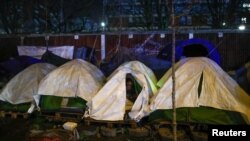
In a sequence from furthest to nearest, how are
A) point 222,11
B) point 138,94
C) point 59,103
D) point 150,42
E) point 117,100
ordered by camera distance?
point 222,11
point 150,42
point 59,103
point 138,94
point 117,100

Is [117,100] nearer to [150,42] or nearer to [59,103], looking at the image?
[59,103]

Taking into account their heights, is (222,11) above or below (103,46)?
above

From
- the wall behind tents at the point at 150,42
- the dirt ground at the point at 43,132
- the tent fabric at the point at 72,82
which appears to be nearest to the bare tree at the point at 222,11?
the wall behind tents at the point at 150,42

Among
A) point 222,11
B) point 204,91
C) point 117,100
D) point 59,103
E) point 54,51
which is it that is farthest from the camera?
point 222,11

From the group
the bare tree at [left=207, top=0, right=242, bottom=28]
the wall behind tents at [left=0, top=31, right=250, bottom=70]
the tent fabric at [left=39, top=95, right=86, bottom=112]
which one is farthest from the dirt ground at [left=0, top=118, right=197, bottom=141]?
the bare tree at [left=207, top=0, right=242, bottom=28]

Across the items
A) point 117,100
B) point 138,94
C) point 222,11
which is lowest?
point 117,100

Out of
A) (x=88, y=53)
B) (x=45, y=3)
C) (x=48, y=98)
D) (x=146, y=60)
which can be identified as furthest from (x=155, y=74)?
(x=45, y=3)

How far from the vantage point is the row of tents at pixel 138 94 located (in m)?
12.2

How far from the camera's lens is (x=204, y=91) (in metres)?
12.4

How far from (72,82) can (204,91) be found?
14.8 feet

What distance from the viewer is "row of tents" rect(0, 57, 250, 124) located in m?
12.2

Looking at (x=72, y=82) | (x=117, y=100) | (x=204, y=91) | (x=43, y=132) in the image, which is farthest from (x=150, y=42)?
(x=43, y=132)

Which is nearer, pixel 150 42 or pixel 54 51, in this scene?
pixel 150 42

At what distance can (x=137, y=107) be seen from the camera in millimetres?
12875
